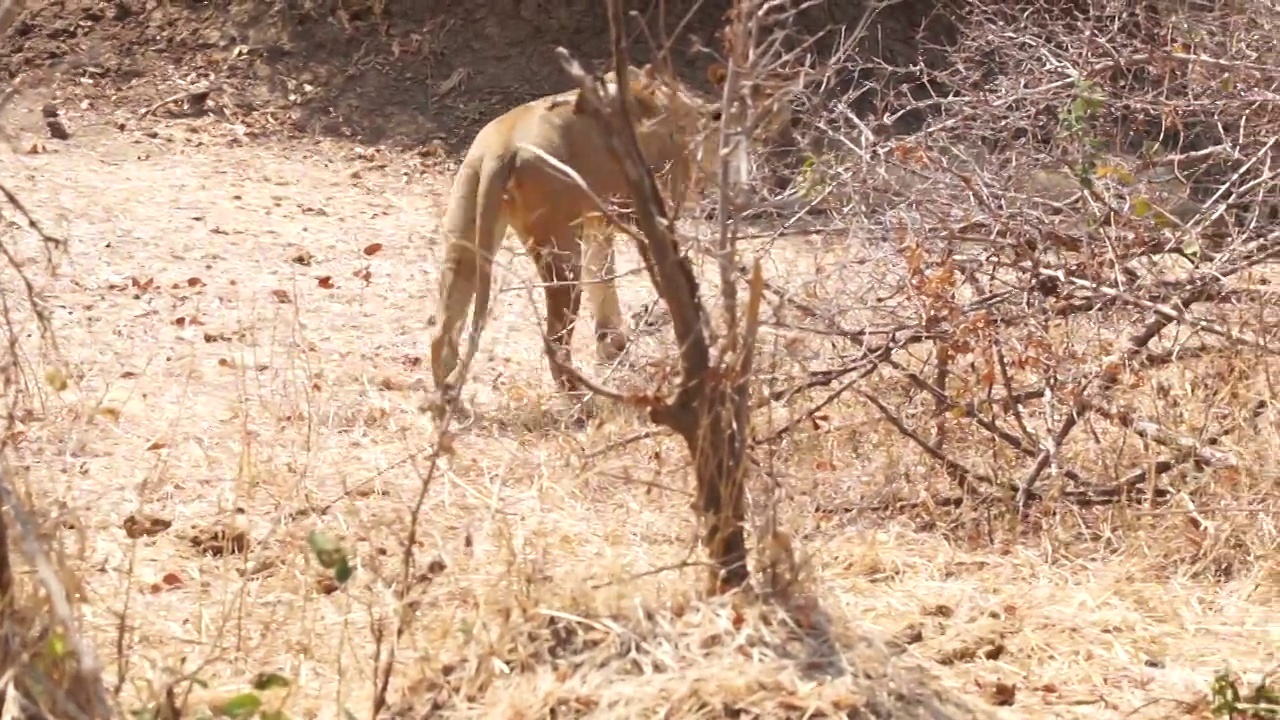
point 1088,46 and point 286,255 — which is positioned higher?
point 1088,46

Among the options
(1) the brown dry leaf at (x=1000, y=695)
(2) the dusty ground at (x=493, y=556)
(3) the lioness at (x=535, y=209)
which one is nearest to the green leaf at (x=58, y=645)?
(2) the dusty ground at (x=493, y=556)

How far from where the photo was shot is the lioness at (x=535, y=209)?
639cm

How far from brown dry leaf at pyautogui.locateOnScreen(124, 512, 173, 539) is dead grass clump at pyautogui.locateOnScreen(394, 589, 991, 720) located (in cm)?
134

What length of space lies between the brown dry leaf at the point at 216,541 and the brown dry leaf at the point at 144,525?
3.6 inches

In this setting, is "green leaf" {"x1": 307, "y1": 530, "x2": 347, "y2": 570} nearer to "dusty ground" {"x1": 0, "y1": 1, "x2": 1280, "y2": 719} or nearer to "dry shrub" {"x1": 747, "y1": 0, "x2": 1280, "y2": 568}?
"dusty ground" {"x1": 0, "y1": 1, "x2": 1280, "y2": 719}

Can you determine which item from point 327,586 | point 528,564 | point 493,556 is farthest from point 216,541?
point 528,564

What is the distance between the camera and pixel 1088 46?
5.96m

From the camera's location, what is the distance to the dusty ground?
369 centimetres

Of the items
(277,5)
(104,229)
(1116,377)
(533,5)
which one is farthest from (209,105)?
(1116,377)

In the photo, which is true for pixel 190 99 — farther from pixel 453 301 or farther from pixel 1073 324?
pixel 1073 324

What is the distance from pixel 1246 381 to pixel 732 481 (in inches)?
93.4

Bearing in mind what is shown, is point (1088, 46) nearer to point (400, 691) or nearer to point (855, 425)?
point (855, 425)

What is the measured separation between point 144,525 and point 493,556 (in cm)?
111

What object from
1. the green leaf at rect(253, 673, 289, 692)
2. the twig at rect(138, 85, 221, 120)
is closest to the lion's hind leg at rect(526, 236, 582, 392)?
the green leaf at rect(253, 673, 289, 692)
